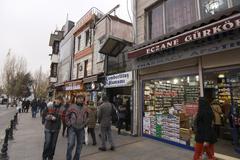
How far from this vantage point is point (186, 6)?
789 cm

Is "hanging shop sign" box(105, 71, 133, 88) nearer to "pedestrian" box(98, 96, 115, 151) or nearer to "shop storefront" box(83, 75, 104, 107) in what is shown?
"shop storefront" box(83, 75, 104, 107)

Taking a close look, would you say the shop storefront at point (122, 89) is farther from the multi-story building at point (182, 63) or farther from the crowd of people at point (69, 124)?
the crowd of people at point (69, 124)

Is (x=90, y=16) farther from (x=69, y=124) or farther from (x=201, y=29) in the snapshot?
(x=69, y=124)

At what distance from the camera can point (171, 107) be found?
8039mm

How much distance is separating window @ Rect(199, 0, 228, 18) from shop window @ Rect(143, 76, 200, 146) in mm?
2311

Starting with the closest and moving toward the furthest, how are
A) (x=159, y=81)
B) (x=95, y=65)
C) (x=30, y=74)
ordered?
(x=159, y=81), (x=95, y=65), (x=30, y=74)

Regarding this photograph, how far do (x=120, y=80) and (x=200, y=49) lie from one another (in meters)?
4.95

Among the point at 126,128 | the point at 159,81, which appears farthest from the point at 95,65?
the point at 159,81

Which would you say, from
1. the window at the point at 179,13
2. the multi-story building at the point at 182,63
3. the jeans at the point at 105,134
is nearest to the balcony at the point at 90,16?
the multi-story building at the point at 182,63

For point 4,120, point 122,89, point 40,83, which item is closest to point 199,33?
point 122,89

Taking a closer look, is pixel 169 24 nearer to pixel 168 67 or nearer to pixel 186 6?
pixel 186 6

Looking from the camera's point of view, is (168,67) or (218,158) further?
(168,67)

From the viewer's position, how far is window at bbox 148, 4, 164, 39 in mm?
9148

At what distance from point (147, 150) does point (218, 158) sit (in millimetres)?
2208
